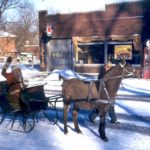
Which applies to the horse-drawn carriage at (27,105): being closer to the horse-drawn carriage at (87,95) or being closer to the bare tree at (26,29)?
the horse-drawn carriage at (87,95)

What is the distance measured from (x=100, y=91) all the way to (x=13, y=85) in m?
2.66

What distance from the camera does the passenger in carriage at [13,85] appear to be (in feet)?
30.6

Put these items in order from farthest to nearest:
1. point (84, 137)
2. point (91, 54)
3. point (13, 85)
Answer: point (91, 54) → point (13, 85) → point (84, 137)

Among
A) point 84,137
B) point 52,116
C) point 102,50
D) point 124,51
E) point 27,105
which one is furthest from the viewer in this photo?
point 102,50

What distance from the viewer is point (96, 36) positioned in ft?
93.4

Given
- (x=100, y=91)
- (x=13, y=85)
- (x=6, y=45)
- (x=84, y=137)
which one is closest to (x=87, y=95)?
(x=100, y=91)

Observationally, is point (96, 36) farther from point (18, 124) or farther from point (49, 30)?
point (18, 124)

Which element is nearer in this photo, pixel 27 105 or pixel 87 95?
pixel 87 95

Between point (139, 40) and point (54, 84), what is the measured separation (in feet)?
29.5

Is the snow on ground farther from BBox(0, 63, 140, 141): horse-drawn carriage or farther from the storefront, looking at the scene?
the storefront

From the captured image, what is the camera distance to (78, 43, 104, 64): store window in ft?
94.5

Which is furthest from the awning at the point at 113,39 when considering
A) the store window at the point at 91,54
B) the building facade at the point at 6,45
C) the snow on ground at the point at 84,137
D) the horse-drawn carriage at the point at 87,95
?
the building facade at the point at 6,45

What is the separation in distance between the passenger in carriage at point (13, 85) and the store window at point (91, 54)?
64.4 ft

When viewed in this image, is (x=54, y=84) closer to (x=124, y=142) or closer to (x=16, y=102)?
(x=16, y=102)
